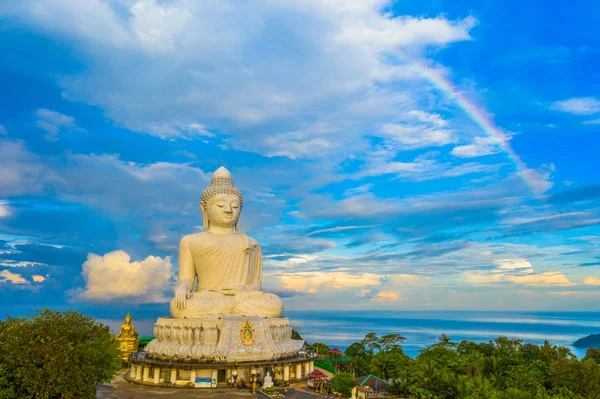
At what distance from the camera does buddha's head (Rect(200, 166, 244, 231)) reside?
104 feet

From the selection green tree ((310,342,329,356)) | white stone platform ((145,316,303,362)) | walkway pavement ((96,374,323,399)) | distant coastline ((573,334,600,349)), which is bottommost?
distant coastline ((573,334,600,349))

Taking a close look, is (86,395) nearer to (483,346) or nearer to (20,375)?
(20,375)

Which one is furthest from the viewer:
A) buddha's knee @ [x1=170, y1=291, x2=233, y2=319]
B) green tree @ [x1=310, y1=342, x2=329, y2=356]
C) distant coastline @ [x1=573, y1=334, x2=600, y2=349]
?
distant coastline @ [x1=573, y1=334, x2=600, y2=349]

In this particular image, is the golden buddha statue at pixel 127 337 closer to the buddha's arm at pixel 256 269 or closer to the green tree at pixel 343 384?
the buddha's arm at pixel 256 269

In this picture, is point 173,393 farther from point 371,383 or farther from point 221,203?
point 221,203

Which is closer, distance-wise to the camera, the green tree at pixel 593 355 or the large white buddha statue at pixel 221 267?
the large white buddha statue at pixel 221 267

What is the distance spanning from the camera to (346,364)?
1332 inches

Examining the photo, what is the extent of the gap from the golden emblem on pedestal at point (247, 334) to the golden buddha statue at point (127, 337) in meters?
12.7

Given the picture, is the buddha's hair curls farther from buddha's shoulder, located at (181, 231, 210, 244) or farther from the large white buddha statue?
buddha's shoulder, located at (181, 231, 210, 244)

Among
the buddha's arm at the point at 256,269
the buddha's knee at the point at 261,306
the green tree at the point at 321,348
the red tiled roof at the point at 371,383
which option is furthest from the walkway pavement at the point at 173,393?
the green tree at the point at 321,348

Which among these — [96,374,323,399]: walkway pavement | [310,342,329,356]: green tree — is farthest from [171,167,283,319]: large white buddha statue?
[310,342,329,356]: green tree

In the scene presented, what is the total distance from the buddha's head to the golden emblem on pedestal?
336 inches

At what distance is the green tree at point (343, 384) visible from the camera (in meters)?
22.1

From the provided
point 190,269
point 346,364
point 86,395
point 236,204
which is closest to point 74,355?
point 86,395
